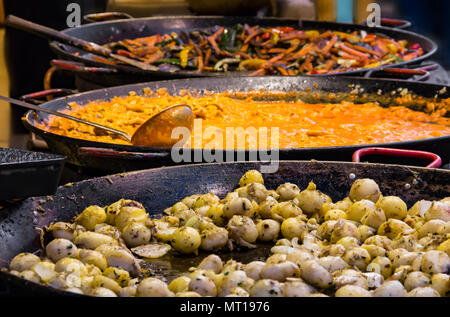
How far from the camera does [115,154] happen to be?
2.03 metres

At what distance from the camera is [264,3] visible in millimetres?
5008

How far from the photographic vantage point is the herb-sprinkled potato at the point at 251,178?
6.08 ft

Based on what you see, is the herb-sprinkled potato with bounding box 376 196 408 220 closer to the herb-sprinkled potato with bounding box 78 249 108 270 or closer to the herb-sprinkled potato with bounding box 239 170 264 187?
the herb-sprinkled potato with bounding box 239 170 264 187

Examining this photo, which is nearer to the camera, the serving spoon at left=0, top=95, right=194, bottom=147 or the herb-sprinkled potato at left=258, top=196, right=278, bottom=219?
the herb-sprinkled potato at left=258, top=196, right=278, bottom=219

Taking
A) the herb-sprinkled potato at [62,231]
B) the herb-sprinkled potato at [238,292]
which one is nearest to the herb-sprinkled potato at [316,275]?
the herb-sprinkled potato at [238,292]

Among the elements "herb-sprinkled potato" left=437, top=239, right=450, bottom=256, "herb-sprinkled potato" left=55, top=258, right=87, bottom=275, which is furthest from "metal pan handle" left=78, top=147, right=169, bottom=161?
"herb-sprinkled potato" left=437, top=239, right=450, bottom=256

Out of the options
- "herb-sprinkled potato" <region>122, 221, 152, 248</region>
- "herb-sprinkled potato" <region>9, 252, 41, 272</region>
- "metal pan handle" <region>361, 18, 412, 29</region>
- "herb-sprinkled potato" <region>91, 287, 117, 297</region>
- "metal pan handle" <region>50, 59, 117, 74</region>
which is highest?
"metal pan handle" <region>361, 18, 412, 29</region>

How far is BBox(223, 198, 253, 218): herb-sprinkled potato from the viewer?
1.68m

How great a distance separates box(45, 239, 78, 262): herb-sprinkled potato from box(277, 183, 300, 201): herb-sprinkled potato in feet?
1.93

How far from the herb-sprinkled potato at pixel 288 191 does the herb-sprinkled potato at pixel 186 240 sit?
318 millimetres
